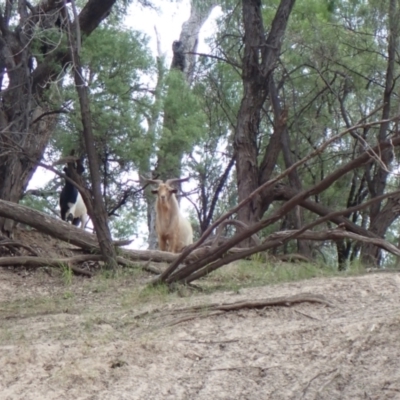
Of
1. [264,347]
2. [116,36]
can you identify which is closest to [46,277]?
[116,36]

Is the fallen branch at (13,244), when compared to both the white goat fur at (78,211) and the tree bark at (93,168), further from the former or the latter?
the white goat fur at (78,211)

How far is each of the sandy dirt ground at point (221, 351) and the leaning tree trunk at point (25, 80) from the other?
436 centimetres

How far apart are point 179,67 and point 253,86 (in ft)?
26.3

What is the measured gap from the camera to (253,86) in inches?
591

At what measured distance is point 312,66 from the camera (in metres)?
17.2

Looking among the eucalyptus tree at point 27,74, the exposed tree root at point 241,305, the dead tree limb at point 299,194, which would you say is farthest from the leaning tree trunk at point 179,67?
the exposed tree root at point 241,305

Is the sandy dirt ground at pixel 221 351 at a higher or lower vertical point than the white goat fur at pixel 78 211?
lower

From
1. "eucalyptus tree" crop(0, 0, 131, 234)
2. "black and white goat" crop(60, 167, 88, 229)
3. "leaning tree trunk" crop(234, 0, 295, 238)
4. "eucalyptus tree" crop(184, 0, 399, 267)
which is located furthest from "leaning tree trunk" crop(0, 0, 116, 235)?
"black and white goat" crop(60, 167, 88, 229)

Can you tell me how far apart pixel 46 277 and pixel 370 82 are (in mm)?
9048

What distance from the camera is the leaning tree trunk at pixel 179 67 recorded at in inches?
691

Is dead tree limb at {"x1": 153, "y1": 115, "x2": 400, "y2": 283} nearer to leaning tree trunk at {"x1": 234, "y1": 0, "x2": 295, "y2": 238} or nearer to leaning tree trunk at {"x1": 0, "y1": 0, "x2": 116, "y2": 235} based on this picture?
leaning tree trunk at {"x1": 0, "y1": 0, "x2": 116, "y2": 235}

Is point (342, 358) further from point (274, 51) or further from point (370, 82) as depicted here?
point (370, 82)

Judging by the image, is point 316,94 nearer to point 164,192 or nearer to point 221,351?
point 164,192

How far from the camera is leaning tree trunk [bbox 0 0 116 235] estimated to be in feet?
Answer: 39.7
